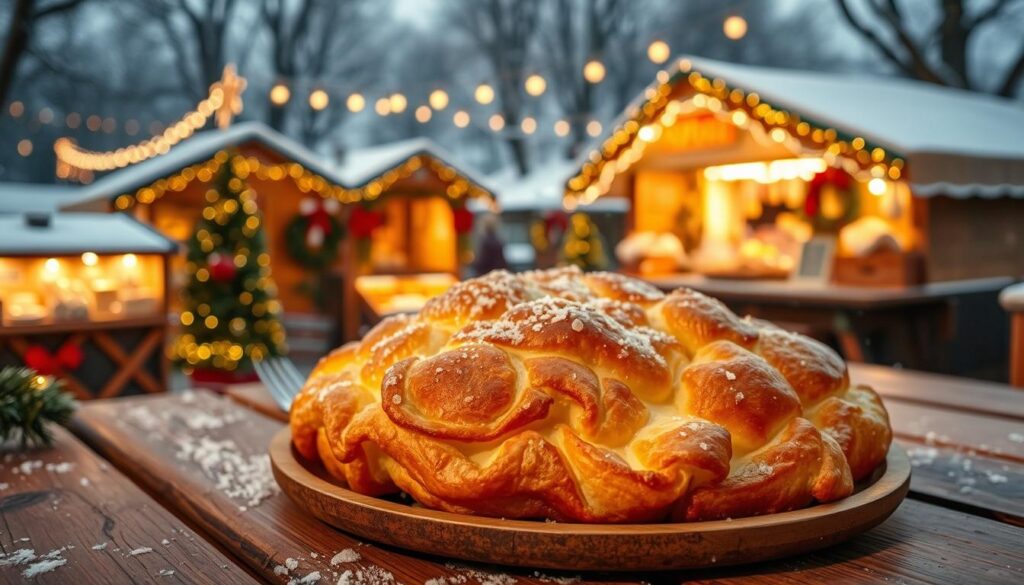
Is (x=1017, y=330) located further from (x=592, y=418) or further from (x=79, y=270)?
(x=79, y=270)

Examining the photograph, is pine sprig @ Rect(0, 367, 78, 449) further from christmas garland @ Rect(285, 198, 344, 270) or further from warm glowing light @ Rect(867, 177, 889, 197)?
christmas garland @ Rect(285, 198, 344, 270)

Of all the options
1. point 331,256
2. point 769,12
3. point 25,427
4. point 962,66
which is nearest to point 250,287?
point 331,256

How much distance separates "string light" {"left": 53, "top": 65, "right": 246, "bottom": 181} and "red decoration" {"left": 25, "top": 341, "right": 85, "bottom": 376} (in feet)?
20.2

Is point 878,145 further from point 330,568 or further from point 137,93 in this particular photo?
point 137,93

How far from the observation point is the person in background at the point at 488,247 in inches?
410

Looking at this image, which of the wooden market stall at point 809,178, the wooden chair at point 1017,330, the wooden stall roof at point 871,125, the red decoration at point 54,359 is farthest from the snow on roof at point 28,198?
the wooden chair at point 1017,330

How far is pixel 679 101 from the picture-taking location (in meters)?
7.62

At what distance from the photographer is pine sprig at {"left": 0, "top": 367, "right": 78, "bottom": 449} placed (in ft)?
5.23

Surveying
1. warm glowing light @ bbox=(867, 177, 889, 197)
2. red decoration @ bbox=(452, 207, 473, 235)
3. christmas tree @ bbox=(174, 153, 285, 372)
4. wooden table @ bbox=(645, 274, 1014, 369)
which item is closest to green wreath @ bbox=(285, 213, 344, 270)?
red decoration @ bbox=(452, 207, 473, 235)

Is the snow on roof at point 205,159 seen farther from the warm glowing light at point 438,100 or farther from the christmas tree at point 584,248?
the christmas tree at point 584,248

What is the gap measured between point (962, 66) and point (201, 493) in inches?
690

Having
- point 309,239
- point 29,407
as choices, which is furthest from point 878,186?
point 309,239

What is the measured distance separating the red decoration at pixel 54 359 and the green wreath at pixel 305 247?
6.48 m

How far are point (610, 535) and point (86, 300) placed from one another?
5.79 meters
